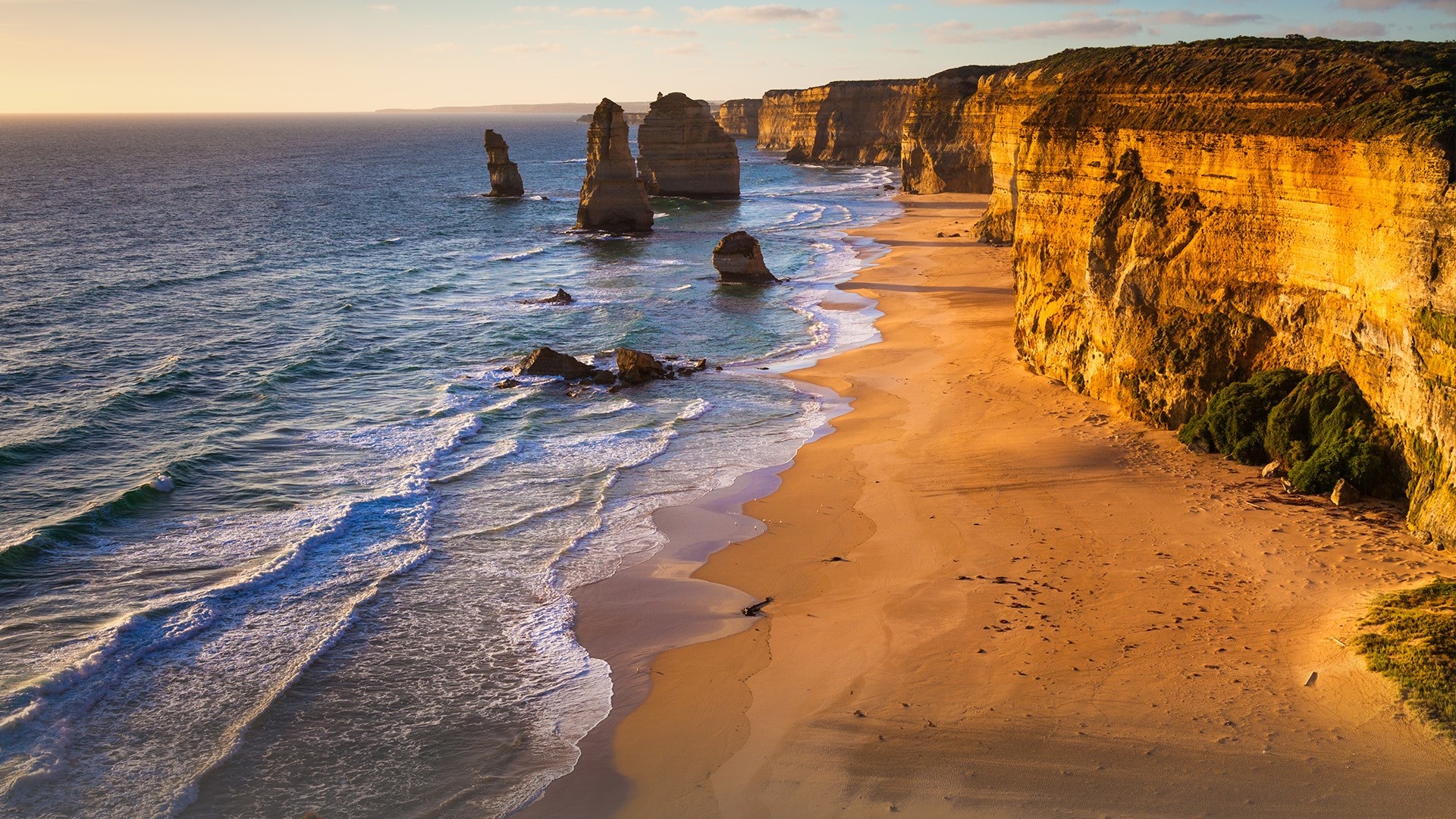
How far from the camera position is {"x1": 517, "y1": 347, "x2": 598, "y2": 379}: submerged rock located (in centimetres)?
3159

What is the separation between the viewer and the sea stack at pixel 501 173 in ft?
294

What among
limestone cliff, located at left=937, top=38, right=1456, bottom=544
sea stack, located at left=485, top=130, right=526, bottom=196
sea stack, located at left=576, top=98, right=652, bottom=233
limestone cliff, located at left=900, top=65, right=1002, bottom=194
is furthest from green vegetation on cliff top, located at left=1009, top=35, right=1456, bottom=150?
sea stack, located at left=485, top=130, right=526, bottom=196

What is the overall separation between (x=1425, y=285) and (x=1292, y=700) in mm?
8060

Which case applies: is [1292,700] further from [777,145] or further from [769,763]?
[777,145]

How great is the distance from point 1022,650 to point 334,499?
48.1ft

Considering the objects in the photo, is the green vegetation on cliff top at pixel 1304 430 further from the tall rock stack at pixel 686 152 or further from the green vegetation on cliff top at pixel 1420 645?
the tall rock stack at pixel 686 152

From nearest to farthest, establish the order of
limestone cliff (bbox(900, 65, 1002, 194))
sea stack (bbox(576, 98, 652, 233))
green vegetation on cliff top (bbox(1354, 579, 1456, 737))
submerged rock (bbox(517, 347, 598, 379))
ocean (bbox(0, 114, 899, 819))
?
green vegetation on cliff top (bbox(1354, 579, 1456, 737))
ocean (bbox(0, 114, 899, 819))
submerged rock (bbox(517, 347, 598, 379))
sea stack (bbox(576, 98, 652, 233))
limestone cliff (bbox(900, 65, 1002, 194))

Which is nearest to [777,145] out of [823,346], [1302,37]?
[823,346]

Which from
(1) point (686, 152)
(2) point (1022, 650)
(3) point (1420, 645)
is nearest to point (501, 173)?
(1) point (686, 152)

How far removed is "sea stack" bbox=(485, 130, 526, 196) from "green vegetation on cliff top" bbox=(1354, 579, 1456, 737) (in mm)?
85233

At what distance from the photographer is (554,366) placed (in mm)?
31781

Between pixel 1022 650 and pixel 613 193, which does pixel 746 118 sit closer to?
pixel 613 193

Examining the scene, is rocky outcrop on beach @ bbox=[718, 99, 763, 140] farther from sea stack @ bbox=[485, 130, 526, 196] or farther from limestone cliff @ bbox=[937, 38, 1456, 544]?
limestone cliff @ bbox=[937, 38, 1456, 544]

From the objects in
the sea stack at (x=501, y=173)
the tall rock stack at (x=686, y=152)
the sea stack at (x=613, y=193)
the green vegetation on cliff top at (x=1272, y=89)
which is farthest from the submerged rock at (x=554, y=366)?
the sea stack at (x=501, y=173)
